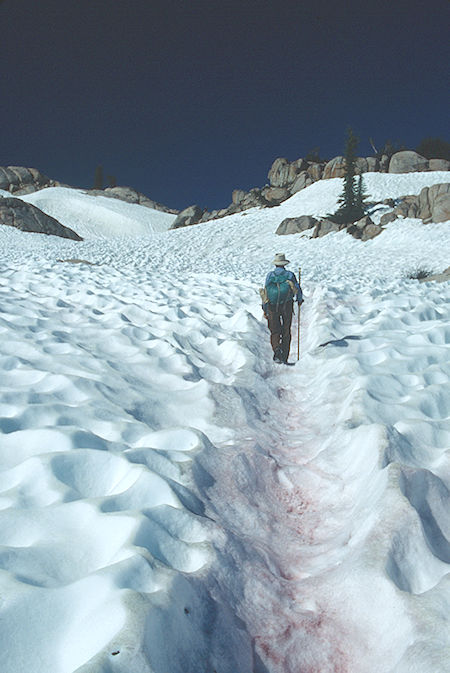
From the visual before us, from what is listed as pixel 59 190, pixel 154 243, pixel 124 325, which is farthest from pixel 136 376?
pixel 59 190

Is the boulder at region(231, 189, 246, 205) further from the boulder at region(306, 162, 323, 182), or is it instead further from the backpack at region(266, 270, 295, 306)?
the backpack at region(266, 270, 295, 306)

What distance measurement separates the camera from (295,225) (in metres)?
39.3

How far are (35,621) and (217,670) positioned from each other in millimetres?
842

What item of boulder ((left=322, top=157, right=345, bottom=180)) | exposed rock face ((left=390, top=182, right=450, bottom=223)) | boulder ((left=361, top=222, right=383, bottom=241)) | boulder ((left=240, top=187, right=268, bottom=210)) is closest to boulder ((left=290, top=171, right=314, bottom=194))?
boulder ((left=322, top=157, right=345, bottom=180))

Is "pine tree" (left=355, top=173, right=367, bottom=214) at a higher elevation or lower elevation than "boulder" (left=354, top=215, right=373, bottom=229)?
higher

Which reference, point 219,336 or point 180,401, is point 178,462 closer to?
point 180,401

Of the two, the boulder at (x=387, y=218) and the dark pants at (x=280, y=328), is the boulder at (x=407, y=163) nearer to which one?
the boulder at (x=387, y=218)

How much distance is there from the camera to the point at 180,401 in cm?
536

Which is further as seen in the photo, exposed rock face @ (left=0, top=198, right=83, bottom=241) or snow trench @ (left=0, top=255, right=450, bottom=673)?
exposed rock face @ (left=0, top=198, right=83, bottom=241)

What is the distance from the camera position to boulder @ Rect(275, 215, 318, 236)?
39125 mm

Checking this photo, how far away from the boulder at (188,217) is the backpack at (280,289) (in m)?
46.7

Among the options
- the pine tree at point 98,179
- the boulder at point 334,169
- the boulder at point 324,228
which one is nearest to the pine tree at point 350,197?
the boulder at point 324,228

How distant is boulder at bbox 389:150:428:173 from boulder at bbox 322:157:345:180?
5.61 meters

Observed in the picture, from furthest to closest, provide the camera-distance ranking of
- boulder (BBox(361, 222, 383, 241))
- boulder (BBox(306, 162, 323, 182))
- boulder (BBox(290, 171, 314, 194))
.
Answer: boulder (BBox(306, 162, 323, 182)) → boulder (BBox(290, 171, 314, 194)) → boulder (BBox(361, 222, 383, 241))
